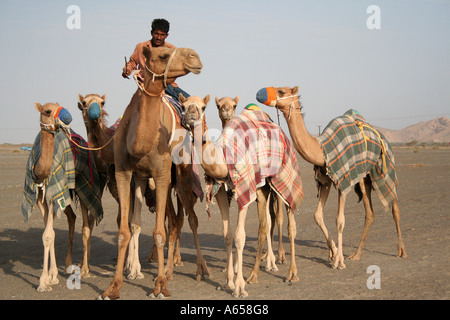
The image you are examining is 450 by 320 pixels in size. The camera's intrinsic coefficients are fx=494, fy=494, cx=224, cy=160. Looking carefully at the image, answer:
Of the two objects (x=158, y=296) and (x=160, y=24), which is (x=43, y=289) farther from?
(x=160, y=24)

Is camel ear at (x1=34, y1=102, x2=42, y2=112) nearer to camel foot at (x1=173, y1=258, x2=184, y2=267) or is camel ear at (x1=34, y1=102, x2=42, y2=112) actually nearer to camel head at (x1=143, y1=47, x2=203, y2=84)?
camel head at (x1=143, y1=47, x2=203, y2=84)

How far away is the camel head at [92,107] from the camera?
752 centimetres

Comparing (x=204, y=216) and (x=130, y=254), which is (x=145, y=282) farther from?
(x=204, y=216)

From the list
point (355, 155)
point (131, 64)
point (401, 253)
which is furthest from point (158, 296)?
point (401, 253)

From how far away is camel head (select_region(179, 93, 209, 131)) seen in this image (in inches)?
246

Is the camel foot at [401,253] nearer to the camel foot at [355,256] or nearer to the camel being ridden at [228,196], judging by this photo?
the camel foot at [355,256]

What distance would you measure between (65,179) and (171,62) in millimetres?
2803

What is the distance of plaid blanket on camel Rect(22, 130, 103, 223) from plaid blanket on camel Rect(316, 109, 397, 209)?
12.7 feet

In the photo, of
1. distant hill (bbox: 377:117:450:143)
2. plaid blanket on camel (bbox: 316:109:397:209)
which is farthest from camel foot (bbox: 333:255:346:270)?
distant hill (bbox: 377:117:450:143)

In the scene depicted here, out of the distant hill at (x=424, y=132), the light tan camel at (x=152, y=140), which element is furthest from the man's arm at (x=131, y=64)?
the distant hill at (x=424, y=132)

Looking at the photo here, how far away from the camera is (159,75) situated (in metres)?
6.32

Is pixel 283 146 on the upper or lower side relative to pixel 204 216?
upper
